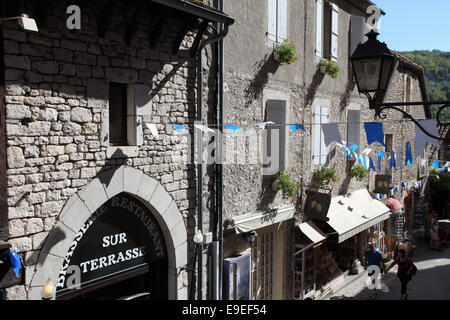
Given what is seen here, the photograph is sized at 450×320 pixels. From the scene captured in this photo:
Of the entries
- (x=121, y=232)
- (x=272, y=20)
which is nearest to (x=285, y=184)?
(x=272, y=20)

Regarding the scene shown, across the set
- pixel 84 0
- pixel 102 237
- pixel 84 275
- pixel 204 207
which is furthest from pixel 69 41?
pixel 204 207

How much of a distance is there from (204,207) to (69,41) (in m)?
3.53

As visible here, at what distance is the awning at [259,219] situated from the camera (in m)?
8.02

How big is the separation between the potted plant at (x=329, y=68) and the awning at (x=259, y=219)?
12.3 feet

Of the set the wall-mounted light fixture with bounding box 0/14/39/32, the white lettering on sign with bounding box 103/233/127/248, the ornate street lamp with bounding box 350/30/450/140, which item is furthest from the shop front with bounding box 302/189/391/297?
the wall-mounted light fixture with bounding box 0/14/39/32

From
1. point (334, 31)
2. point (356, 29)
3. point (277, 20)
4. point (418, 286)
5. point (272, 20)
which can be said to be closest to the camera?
point (272, 20)

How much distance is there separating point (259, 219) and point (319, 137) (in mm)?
3325

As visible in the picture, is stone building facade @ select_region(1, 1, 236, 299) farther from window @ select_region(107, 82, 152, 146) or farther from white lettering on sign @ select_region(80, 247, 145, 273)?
white lettering on sign @ select_region(80, 247, 145, 273)

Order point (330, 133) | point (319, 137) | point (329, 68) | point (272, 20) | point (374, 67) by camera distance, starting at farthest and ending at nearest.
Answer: point (329, 68)
point (319, 137)
point (272, 20)
point (330, 133)
point (374, 67)

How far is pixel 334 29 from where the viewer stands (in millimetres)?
11398

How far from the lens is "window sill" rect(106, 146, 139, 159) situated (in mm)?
5844

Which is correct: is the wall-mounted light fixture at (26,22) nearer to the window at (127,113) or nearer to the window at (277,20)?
the window at (127,113)

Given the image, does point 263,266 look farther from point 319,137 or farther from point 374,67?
point 374,67
